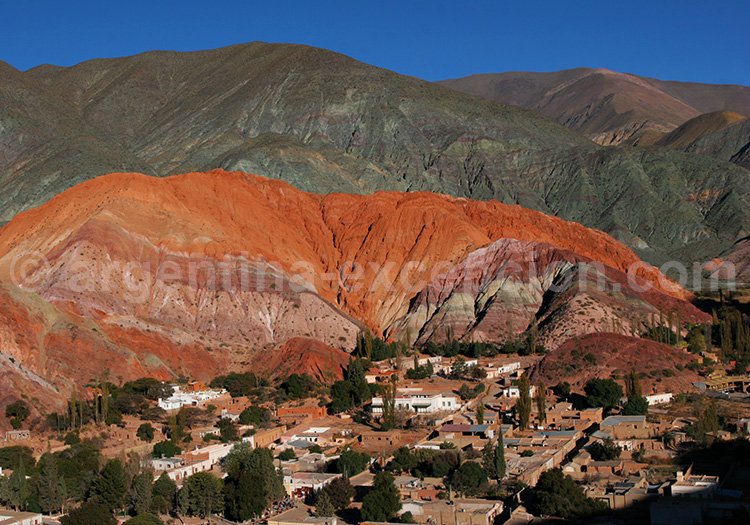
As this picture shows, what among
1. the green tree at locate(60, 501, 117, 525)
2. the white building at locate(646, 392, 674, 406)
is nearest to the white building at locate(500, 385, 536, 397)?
the white building at locate(646, 392, 674, 406)

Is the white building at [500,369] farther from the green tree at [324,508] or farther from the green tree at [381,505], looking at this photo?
the green tree at [381,505]

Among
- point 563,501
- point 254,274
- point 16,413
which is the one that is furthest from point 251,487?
point 254,274

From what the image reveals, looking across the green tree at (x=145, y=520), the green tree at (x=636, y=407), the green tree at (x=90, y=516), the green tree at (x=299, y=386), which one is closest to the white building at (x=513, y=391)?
the green tree at (x=636, y=407)

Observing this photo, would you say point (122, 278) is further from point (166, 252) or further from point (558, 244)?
point (558, 244)

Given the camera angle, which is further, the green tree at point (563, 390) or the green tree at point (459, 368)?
the green tree at point (459, 368)

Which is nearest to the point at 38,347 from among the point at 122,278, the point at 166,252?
the point at 122,278

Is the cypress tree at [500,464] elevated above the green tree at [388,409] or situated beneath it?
situated beneath
